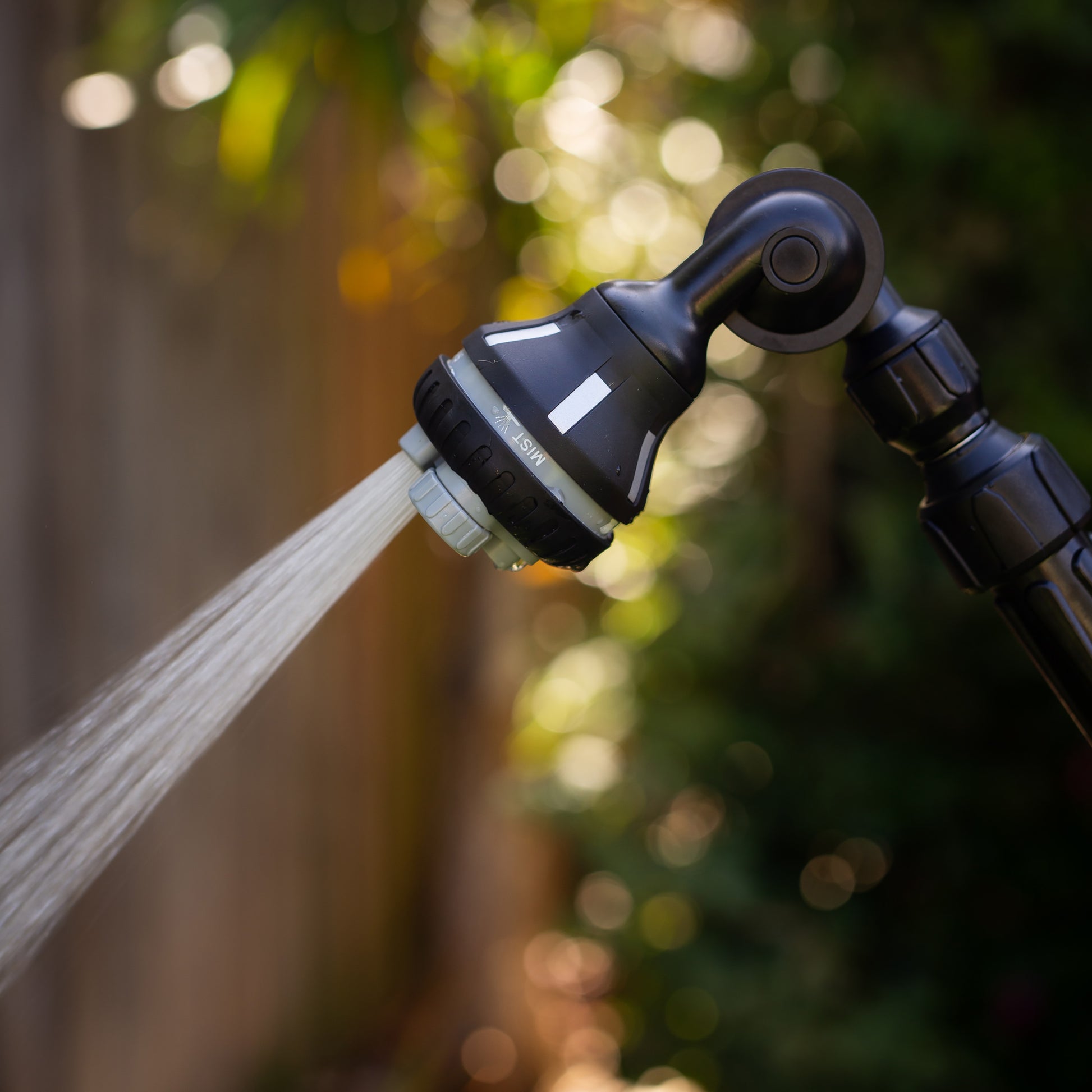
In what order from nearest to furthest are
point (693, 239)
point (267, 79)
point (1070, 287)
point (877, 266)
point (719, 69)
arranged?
point (877, 266)
point (267, 79)
point (1070, 287)
point (719, 69)
point (693, 239)

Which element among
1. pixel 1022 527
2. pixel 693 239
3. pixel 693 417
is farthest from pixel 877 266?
pixel 693 239

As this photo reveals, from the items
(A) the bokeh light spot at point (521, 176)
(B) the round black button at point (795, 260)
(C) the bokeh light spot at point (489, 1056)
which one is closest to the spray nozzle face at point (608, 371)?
(B) the round black button at point (795, 260)

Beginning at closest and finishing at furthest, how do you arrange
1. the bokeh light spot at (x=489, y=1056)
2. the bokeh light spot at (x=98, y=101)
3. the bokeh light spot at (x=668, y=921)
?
1. the bokeh light spot at (x=98, y=101)
2. the bokeh light spot at (x=668, y=921)
3. the bokeh light spot at (x=489, y=1056)

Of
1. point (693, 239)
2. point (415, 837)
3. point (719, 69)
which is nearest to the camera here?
point (719, 69)

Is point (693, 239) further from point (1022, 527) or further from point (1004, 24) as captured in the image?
point (1022, 527)

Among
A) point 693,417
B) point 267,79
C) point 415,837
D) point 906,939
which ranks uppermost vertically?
point 267,79

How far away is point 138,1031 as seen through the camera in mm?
1418

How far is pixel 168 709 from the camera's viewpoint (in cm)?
55

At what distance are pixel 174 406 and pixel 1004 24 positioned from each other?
138cm

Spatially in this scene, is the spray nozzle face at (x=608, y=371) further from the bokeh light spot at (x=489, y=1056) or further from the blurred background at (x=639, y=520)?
the bokeh light spot at (x=489, y=1056)

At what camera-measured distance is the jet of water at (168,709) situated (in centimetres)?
49

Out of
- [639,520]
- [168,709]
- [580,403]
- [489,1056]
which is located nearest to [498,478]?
[580,403]

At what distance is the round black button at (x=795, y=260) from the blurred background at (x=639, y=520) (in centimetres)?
97

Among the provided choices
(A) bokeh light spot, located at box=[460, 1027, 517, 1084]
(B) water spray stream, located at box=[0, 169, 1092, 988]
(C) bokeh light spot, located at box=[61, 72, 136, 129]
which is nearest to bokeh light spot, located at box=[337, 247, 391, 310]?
(C) bokeh light spot, located at box=[61, 72, 136, 129]
